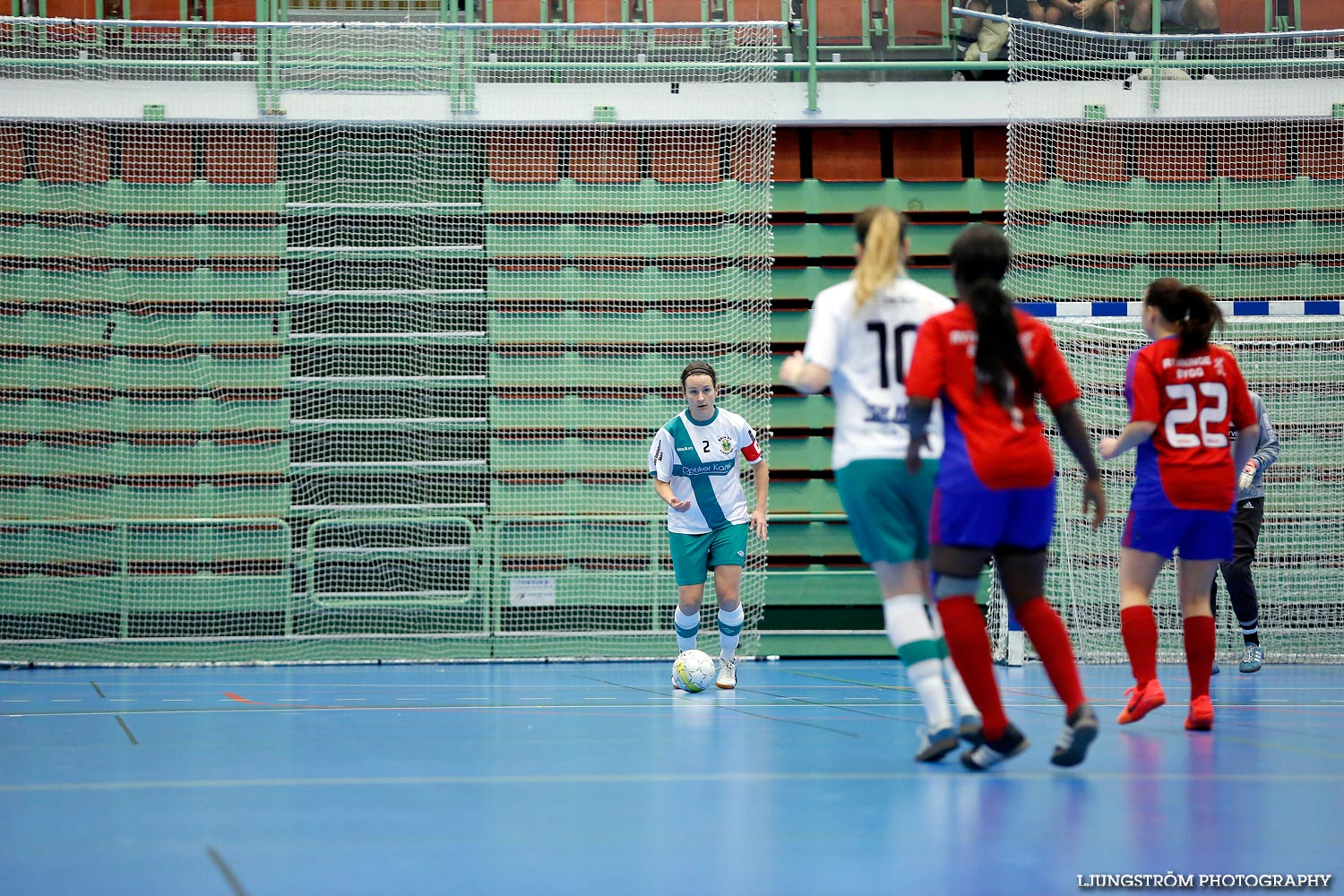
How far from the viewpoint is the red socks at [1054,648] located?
13.1ft

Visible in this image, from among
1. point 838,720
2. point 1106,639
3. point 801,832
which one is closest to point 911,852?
point 801,832

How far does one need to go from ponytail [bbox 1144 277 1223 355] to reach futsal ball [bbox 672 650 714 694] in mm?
3181

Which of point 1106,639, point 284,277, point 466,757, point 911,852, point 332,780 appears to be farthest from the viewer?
point 284,277

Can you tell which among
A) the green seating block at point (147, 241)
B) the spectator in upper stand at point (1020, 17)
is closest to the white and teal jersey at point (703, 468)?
the green seating block at point (147, 241)

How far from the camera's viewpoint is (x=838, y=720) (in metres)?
5.88

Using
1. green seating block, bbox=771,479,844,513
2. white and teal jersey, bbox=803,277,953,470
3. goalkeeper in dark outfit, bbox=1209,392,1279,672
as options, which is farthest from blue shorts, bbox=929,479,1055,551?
green seating block, bbox=771,479,844,513

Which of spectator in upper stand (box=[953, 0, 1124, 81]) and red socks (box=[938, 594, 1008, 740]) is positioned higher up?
spectator in upper stand (box=[953, 0, 1124, 81])

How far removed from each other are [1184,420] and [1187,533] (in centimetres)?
46

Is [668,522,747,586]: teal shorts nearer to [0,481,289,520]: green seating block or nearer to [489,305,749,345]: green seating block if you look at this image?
[489,305,749,345]: green seating block

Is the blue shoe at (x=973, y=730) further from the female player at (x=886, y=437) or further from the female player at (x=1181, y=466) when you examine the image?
the female player at (x=1181, y=466)

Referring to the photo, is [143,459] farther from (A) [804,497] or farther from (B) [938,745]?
(B) [938,745]

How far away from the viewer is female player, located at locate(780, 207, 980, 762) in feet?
13.7

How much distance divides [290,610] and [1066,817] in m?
8.78

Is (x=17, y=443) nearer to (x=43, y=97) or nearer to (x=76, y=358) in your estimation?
(x=76, y=358)
